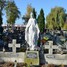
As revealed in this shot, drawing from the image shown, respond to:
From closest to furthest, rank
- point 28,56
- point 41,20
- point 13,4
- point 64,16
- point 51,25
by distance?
point 28,56
point 41,20
point 13,4
point 51,25
point 64,16

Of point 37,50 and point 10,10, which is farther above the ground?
point 10,10

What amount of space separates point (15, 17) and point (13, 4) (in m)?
2.91

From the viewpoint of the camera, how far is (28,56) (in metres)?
16.2

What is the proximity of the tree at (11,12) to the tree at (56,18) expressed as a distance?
63.5 ft

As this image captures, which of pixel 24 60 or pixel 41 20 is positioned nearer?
pixel 24 60

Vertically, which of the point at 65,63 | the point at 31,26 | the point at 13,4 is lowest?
the point at 65,63

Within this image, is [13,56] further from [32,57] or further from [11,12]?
[11,12]

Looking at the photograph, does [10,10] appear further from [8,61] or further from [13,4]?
[8,61]

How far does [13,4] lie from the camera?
5491cm

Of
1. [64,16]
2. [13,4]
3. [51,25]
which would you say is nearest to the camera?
[13,4]

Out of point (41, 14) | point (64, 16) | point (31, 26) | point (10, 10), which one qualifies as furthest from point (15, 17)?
point (31, 26)

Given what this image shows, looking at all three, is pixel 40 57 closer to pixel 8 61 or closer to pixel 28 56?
pixel 28 56

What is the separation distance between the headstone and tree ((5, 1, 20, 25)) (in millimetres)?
37193

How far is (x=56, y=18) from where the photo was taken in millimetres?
79188
